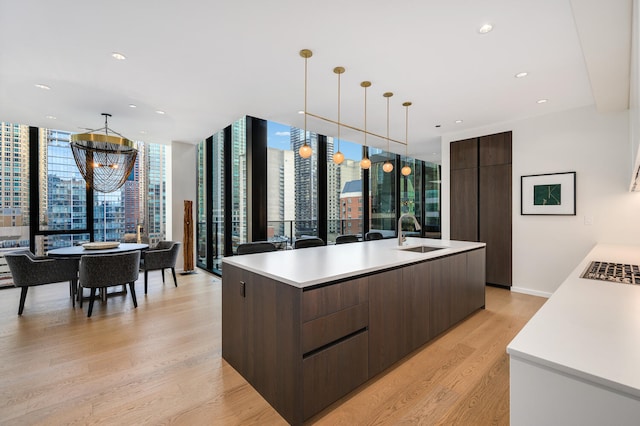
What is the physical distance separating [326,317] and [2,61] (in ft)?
12.3

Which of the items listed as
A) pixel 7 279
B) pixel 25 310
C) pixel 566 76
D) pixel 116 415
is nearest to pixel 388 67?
pixel 566 76

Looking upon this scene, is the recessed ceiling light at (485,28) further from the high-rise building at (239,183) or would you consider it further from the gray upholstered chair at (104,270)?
the gray upholstered chair at (104,270)

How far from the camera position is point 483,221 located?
191 inches

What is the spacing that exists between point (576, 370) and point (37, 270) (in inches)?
196

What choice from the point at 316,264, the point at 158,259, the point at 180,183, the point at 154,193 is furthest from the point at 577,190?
the point at 154,193

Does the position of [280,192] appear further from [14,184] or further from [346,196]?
[14,184]

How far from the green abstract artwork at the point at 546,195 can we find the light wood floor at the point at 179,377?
1.71 m

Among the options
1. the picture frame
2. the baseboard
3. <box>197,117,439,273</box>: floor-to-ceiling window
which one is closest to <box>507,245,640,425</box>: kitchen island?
the picture frame

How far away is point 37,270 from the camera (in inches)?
139

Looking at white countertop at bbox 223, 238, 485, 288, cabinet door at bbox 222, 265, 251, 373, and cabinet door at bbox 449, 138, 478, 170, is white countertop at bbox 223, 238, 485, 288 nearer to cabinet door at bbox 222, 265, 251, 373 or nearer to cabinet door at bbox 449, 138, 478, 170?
cabinet door at bbox 222, 265, 251, 373

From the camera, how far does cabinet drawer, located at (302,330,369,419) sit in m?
1.69

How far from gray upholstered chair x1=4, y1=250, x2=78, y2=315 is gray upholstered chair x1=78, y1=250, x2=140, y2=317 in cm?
45

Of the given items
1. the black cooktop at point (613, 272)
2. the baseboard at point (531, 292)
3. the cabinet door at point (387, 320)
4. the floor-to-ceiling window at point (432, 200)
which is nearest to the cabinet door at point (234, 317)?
the cabinet door at point (387, 320)

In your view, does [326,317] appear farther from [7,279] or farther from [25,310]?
[7,279]
